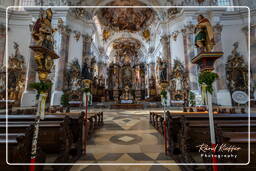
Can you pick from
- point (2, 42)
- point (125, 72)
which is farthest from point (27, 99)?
point (125, 72)

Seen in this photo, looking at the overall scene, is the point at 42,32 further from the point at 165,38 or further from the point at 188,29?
the point at 165,38

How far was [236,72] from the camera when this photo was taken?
11.9 metres

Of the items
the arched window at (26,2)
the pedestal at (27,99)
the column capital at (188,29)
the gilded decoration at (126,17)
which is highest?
the gilded decoration at (126,17)

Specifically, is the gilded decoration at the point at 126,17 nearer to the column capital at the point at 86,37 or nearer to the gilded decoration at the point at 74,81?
the column capital at the point at 86,37

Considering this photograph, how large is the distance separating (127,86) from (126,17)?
13617 mm

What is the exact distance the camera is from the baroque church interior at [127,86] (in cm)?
217

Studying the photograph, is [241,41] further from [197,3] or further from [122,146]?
[122,146]

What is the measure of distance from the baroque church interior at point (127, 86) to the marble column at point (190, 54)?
0.31ft

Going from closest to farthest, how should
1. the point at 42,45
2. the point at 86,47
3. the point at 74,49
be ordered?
the point at 42,45 → the point at 74,49 → the point at 86,47

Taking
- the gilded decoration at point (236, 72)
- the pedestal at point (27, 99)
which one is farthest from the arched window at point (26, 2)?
the gilded decoration at point (236, 72)

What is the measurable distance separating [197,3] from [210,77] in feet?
49.8

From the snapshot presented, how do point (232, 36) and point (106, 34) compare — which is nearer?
point (232, 36)

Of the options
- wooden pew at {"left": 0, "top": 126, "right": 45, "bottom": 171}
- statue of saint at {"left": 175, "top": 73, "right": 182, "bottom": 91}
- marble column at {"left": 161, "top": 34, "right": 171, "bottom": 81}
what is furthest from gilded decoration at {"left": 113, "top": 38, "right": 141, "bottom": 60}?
wooden pew at {"left": 0, "top": 126, "right": 45, "bottom": 171}

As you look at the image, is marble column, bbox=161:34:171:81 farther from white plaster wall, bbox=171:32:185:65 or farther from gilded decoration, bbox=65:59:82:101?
gilded decoration, bbox=65:59:82:101
